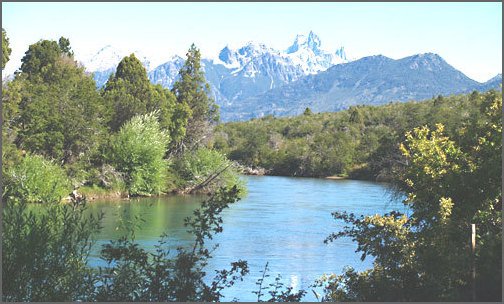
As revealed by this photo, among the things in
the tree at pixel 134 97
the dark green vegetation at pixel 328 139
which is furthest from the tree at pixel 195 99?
the dark green vegetation at pixel 328 139

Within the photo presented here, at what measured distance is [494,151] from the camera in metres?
10.9

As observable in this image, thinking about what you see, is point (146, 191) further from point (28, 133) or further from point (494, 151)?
point (494, 151)

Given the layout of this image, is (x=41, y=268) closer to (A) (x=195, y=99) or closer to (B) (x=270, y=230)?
(B) (x=270, y=230)

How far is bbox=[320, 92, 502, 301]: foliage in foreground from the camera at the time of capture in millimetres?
9320

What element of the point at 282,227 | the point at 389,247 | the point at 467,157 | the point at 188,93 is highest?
the point at 188,93

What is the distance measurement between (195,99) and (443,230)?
141 ft

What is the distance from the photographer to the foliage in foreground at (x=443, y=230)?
9.32m

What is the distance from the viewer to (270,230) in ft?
94.8

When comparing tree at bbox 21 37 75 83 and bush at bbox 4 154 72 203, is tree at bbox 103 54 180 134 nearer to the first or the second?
tree at bbox 21 37 75 83

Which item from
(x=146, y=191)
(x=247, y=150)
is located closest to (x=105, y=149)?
(x=146, y=191)

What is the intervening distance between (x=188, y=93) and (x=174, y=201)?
1344 cm

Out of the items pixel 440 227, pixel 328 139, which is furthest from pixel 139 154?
pixel 328 139

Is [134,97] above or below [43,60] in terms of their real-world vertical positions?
below

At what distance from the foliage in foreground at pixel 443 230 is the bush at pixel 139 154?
97.7 ft
